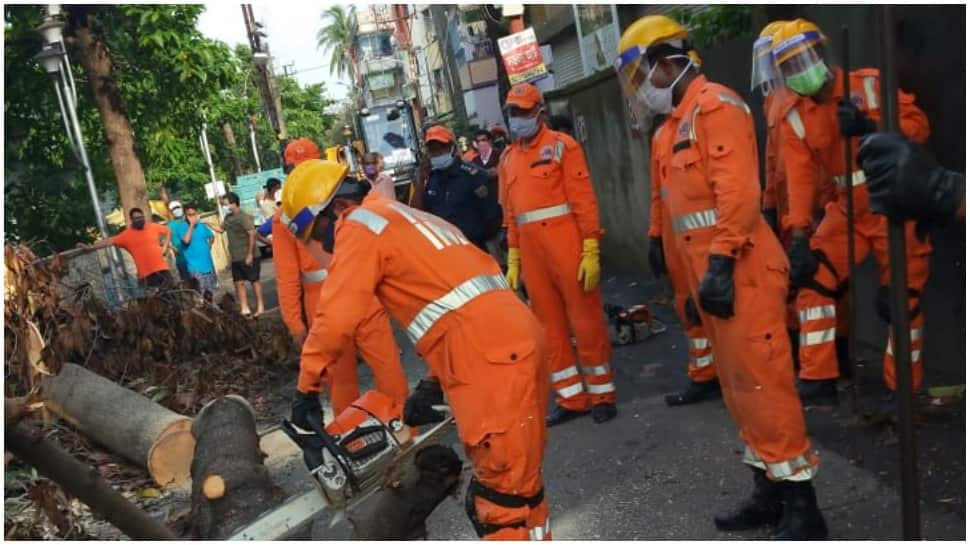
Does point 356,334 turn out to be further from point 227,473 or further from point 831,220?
point 831,220

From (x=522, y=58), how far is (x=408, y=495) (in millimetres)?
10436

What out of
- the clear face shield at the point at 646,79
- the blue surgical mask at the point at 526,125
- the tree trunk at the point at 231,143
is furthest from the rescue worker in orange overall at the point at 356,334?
the tree trunk at the point at 231,143

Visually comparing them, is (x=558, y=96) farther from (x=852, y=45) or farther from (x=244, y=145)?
(x=244, y=145)

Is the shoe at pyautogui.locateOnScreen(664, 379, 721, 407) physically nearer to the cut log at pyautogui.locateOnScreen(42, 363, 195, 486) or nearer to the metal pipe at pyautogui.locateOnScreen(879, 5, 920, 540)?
the cut log at pyautogui.locateOnScreen(42, 363, 195, 486)

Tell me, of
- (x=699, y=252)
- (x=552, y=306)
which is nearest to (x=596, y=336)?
(x=552, y=306)

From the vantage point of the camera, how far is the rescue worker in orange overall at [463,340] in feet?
9.67

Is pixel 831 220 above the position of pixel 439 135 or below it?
below

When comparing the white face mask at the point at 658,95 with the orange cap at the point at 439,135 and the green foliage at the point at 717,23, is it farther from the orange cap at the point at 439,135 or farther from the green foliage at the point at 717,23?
the orange cap at the point at 439,135

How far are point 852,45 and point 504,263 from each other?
506 cm

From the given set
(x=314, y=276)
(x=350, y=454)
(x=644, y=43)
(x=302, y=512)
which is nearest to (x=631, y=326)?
(x=314, y=276)

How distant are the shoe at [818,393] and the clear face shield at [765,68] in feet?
5.12

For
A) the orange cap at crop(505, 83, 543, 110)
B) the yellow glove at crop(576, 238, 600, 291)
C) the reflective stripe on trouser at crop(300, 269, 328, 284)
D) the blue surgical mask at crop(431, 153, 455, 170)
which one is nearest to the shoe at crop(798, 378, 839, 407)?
the yellow glove at crop(576, 238, 600, 291)

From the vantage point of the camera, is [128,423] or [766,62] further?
[128,423]

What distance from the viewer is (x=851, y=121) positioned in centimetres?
393
